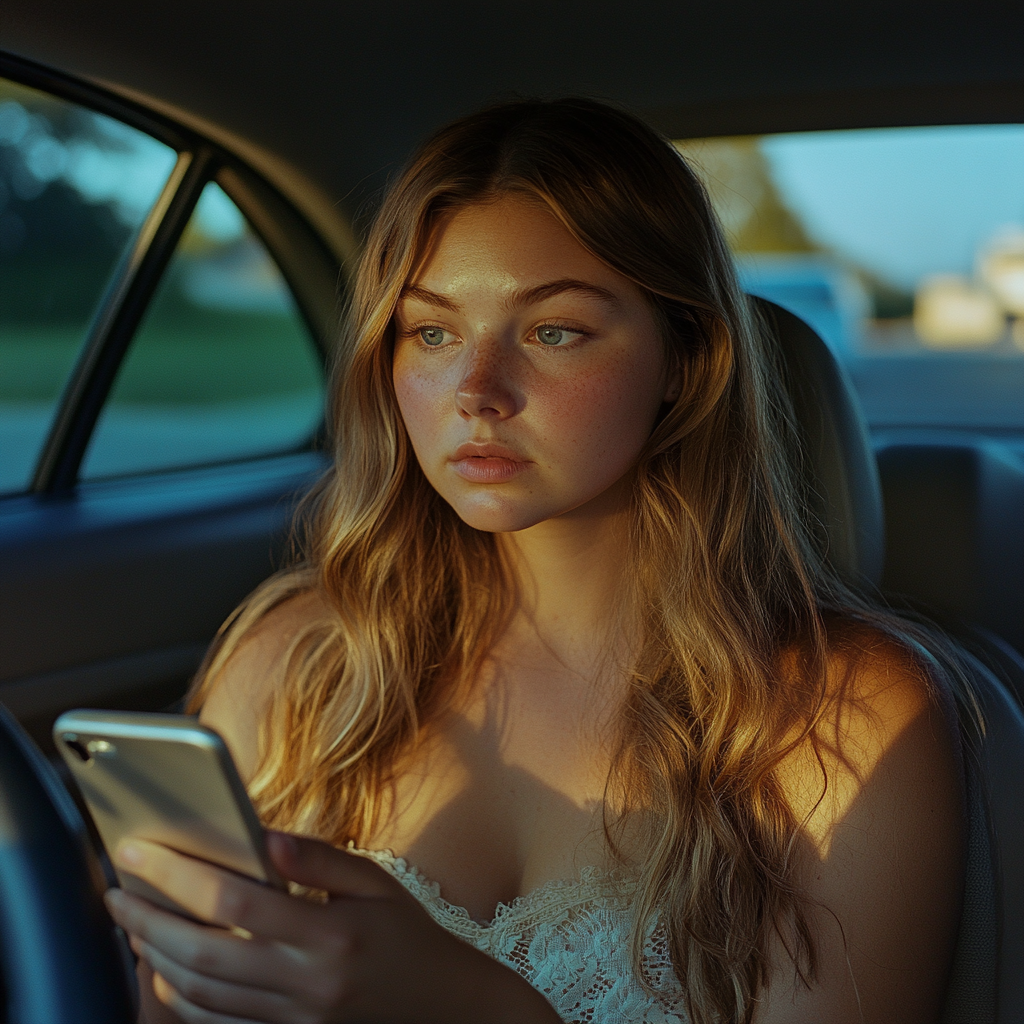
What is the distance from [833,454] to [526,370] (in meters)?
0.63

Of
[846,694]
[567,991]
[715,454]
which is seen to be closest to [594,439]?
[715,454]

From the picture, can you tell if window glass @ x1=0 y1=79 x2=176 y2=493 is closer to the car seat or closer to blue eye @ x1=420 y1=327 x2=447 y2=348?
blue eye @ x1=420 y1=327 x2=447 y2=348

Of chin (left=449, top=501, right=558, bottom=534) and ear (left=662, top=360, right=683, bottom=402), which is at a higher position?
ear (left=662, top=360, right=683, bottom=402)

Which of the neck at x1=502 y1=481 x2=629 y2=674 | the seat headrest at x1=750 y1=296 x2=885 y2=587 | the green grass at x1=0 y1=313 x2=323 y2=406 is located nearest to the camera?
the neck at x1=502 y1=481 x2=629 y2=674

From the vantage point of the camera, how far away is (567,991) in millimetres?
1359

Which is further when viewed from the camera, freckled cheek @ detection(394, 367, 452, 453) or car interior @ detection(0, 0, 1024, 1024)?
car interior @ detection(0, 0, 1024, 1024)

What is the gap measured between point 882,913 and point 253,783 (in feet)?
2.97

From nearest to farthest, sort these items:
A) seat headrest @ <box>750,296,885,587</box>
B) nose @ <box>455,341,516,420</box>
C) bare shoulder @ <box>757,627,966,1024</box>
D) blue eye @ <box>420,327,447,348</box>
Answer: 1. bare shoulder @ <box>757,627,966,1024</box>
2. nose @ <box>455,341,516,420</box>
3. blue eye @ <box>420,327,447,348</box>
4. seat headrest @ <box>750,296,885,587</box>

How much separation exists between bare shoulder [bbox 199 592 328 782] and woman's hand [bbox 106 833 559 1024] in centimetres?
75

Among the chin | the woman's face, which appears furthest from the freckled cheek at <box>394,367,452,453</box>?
the chin

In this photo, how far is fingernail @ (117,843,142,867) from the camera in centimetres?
87

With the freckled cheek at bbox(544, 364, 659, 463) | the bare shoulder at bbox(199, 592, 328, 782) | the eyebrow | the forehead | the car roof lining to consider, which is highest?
the car roof lining

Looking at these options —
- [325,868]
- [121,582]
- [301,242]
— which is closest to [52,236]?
[301,242]

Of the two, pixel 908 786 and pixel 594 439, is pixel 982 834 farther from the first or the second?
pixel 594 439
